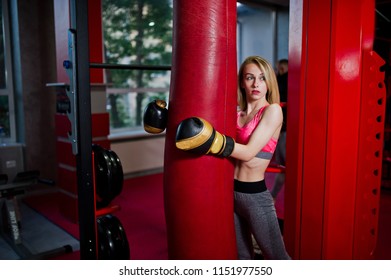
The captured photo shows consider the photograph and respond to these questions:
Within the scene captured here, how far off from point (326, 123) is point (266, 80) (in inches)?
15.6

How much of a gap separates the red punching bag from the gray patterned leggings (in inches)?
4.2

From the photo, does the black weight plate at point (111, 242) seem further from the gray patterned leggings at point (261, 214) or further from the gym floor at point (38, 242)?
the gym floor at point (38, 242)

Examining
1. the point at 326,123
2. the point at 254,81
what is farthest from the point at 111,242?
the point at 326,123

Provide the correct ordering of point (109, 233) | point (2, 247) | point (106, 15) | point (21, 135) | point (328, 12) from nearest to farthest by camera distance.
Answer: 1. point (328, 12)
2. point (109, 233)
3. point (2, 247)
4. point (21, 135)
5. point (106, 15)

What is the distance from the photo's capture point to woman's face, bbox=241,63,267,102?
68.7 inches

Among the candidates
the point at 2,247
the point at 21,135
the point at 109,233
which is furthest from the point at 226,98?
the point at 21,135

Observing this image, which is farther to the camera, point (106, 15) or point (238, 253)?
point (106, 15)

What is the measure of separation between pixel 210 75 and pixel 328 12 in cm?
76

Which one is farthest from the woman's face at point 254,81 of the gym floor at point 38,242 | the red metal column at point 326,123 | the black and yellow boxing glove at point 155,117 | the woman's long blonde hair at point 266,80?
the gym floor at point 38,242

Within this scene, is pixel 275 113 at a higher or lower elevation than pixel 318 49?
lower

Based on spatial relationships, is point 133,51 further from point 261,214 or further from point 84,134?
point 261,214

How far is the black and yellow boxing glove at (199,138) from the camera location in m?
1.46

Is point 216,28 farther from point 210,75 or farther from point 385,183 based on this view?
point 385,183
